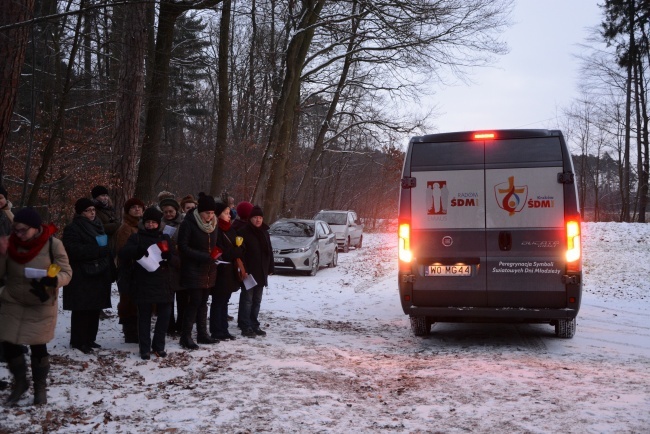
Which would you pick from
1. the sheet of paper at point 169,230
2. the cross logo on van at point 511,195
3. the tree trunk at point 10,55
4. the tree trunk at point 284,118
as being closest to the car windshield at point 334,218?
the tree trunk at point 284,118

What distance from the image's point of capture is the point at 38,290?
552cm

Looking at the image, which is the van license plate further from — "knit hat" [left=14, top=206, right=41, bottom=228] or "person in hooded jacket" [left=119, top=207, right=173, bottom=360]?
"knit hat" [left=14, top=206, right=41, bottom=228]

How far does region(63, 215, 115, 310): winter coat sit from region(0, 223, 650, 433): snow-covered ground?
1.99 ft

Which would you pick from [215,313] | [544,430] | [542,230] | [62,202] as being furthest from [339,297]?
[544,430]

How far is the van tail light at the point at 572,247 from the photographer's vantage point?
26.3 feet

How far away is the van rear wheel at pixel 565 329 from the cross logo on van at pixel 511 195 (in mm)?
2035

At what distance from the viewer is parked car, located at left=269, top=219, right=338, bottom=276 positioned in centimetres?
1767

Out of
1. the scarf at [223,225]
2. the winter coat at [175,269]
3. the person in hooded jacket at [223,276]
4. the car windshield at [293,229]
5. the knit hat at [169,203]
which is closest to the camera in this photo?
the winter coat at [175,269]

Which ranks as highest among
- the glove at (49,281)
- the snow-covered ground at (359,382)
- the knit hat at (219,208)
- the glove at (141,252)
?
the knit hat at (219,208)

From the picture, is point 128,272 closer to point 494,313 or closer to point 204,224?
point 204,224

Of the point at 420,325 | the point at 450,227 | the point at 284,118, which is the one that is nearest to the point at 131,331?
the point at 420,325

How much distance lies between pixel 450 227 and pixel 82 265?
15.1 feet

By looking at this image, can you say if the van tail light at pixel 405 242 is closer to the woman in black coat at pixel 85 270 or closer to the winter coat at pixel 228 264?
the winter coat at pixel 228 264

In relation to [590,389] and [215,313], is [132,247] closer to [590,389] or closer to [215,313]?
[215,313]
